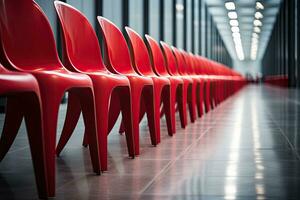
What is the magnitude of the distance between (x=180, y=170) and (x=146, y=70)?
1519 mm

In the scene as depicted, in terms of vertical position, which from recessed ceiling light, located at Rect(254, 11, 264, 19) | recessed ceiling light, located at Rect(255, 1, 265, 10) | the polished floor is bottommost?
the polished floor

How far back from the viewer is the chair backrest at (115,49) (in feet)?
10.0

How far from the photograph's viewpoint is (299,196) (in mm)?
1895

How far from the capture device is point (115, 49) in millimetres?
3277

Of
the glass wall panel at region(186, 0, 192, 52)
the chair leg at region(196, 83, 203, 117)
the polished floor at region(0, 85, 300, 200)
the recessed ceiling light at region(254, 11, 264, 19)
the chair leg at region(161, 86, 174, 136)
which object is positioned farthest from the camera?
the recessed ceiling light at region(254, 11, 264, 19)

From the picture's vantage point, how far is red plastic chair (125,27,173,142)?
3566 millimetres

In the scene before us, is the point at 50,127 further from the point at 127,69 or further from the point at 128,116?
the point at 127,69

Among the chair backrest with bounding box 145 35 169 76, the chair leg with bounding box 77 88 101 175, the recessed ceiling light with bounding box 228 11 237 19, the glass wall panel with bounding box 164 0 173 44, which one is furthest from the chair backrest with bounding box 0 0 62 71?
the recessed ceiling light with bounding box 228 11 237 19

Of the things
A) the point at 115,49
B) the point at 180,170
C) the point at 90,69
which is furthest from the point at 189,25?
the point at 180,170

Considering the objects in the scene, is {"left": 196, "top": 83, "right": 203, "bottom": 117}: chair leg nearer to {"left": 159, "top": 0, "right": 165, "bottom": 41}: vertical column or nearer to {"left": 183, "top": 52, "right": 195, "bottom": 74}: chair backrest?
{"left": 183, "top": 52, "right": 195, "bottom": 74}: chair backrest

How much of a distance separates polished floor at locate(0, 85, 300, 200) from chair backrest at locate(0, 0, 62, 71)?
470 millimetres

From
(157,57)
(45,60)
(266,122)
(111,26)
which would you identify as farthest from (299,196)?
(266,122)

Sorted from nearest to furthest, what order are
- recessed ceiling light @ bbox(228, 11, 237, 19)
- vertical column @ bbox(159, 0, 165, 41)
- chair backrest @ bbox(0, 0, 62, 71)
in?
chair backrest @ bbox(0, 0, 62, 71), vertical column @ bbox(159, 0, 165, 41), recessed ceiling light @ bbox(228, 11, 237, 19)

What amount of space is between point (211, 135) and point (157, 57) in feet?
2.52
